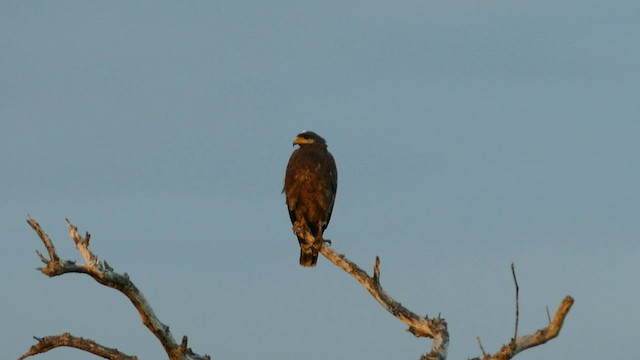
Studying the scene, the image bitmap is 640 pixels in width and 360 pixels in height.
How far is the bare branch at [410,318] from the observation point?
10992mm

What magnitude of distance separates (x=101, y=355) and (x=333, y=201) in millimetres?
6204

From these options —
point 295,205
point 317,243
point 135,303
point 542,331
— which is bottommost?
point 542,331

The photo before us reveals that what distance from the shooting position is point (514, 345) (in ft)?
33.5

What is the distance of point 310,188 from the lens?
16594 mm

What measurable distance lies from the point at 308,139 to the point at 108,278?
6.22 m

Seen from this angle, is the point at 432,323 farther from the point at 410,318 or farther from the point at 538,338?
the point at 538,338

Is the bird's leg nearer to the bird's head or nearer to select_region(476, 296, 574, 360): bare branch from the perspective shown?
the bird's head

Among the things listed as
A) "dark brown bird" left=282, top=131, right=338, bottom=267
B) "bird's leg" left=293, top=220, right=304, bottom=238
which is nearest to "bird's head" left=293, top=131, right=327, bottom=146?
"dark brown bird" left=282, top=131, right=338, bottom=267

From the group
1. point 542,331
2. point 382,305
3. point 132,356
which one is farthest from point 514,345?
point 132,356

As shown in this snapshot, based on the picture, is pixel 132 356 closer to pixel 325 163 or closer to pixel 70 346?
pixel 70 346

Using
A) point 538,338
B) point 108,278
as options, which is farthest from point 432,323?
point 108,278

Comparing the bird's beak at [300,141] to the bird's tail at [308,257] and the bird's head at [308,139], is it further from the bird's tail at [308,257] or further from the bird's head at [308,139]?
the bird's tail at [308,257]

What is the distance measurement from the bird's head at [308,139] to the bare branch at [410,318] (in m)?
4.89

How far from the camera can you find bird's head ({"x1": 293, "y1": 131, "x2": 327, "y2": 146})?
16844 millimetres
